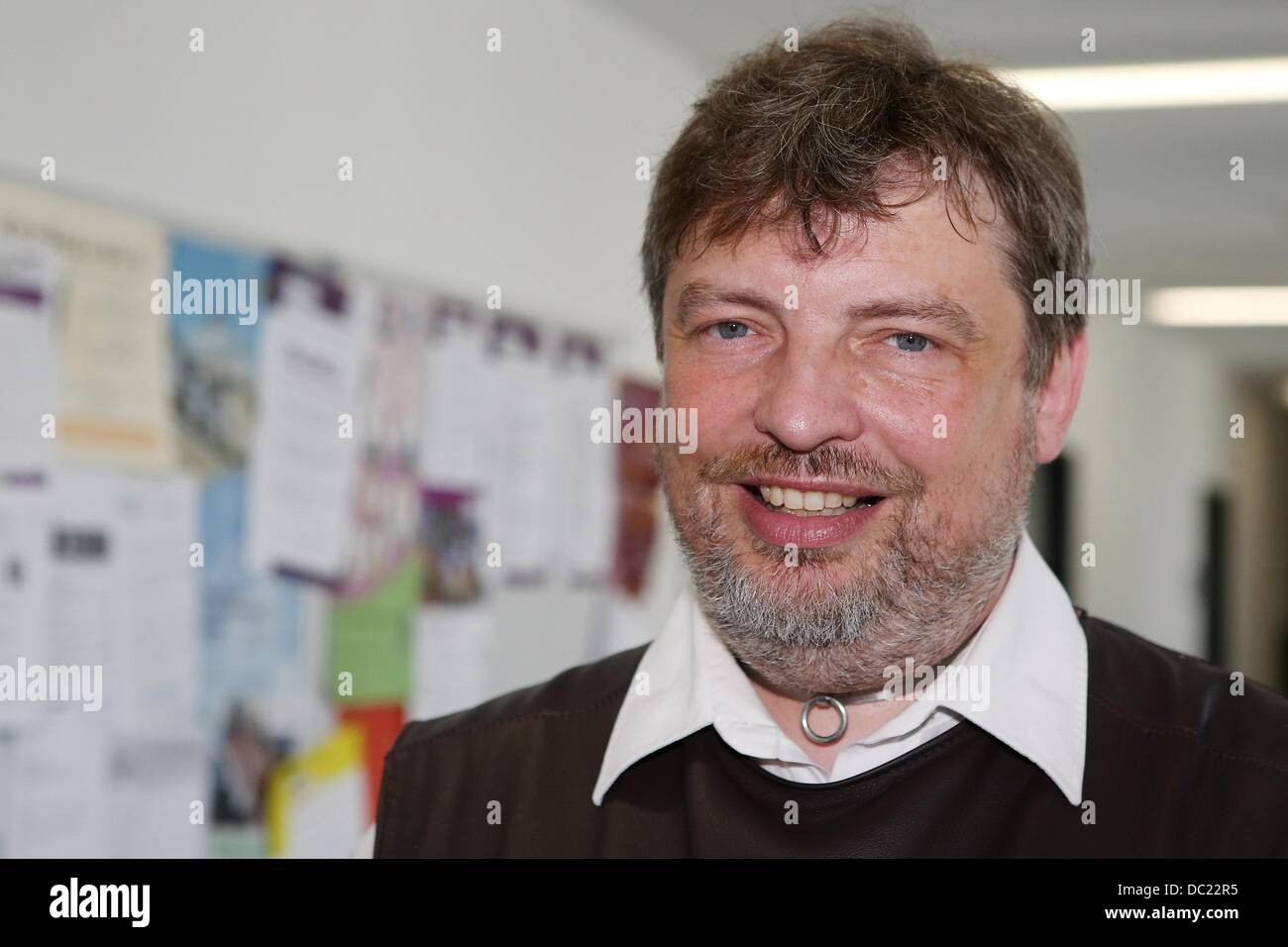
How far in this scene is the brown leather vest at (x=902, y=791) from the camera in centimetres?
107

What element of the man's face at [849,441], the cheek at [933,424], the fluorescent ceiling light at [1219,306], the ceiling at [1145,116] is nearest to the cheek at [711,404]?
the man's face at [849,441]

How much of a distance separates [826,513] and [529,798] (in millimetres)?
373

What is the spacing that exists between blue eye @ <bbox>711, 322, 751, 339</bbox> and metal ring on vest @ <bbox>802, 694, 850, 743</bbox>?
1.08 ft

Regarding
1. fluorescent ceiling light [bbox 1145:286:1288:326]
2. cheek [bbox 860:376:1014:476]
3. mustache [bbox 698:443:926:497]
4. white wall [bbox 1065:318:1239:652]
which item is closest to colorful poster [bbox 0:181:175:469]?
mustache [bbox 698:443:926:497]

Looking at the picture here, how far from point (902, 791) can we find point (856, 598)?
0.54 feet

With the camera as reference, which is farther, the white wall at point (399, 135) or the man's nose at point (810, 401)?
the white wall at point (399, 135)

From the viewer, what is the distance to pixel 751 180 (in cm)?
119

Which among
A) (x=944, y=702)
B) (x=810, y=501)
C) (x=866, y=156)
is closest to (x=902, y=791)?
(x=944, y=702)

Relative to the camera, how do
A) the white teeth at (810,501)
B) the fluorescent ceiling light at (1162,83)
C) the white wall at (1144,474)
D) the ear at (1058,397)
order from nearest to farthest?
the white teeth at (810,501)
the ear at (1058,397)
the fluorescent ceiling light at (1162,83)
the white wall at (1144,474)

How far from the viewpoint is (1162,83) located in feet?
11.2

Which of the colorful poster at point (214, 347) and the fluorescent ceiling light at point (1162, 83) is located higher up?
the fluorescent ceiling light at point (1162, 83)

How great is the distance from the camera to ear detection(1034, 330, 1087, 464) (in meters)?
1.30

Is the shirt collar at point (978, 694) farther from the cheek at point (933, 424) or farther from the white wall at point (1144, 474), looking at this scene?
the white wall at point (1144, 474)

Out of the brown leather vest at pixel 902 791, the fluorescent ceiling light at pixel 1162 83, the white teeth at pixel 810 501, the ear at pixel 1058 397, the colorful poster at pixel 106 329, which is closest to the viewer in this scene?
the brown leather vest at pixel 902 791
